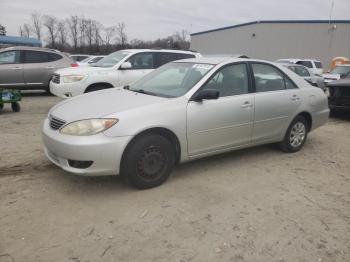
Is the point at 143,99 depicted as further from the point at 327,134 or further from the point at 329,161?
the point at 327,134

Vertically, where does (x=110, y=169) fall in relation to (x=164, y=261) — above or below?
above

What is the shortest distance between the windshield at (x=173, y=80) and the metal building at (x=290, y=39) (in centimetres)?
2961

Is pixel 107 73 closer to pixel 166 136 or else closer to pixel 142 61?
pixel 142 61

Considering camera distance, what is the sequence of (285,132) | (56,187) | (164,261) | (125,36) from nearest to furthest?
(164,261) < (56,187) < (285,132) < (125,36)

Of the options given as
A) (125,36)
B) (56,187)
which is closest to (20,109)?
(56,187)

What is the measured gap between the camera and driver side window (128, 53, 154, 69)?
9188mm

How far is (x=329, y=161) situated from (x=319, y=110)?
3.27 feet

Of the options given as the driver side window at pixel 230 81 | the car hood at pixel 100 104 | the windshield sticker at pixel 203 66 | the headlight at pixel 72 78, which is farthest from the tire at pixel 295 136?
the headlight at pixel 72 78

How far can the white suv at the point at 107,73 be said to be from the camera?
8570 mm

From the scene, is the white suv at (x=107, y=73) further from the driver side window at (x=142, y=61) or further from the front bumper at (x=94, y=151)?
the front bumper at (x=94, y=151)

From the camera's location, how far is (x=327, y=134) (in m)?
7.53

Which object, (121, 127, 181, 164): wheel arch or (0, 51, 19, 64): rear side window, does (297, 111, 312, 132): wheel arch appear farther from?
(0, 51, 19, 64): rear side window

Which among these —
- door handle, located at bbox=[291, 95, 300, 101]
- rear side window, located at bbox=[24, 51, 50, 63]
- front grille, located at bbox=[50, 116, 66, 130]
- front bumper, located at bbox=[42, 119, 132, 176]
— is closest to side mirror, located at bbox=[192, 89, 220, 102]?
→ front bumper, located at bbox=[42, 119, 132, 176]

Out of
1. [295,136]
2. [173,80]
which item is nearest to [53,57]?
[173,80]
